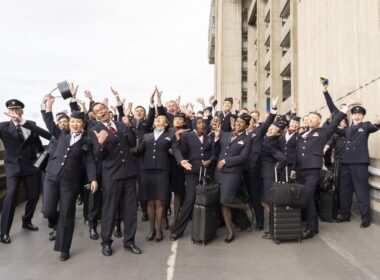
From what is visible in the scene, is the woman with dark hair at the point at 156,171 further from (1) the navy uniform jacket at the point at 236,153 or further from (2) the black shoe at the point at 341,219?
(2) the black shoe at the point at 341,219

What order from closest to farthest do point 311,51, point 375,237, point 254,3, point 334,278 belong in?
point 334,278, point 375,237, point 311,51, point 254,3

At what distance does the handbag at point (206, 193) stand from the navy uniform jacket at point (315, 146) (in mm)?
A: 1548

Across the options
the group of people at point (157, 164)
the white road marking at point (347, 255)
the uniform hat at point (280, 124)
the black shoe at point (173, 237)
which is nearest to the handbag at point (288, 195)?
the group of people at point (157, 164)

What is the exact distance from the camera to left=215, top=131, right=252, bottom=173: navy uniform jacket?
571 cm

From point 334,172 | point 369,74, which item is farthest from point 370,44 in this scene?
point 334,172

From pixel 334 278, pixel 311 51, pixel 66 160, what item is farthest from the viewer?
pixel 311 51

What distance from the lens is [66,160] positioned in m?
5.12

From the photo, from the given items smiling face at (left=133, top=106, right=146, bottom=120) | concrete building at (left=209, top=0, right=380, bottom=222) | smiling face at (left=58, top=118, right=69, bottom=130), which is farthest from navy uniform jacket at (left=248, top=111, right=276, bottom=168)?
smiling face at (left=58, top=118, right=69, bottom=130)

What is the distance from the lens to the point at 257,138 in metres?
6.24

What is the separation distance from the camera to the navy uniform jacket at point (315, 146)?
6082mm

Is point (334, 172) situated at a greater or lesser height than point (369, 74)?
lesser

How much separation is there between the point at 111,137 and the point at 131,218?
1165 millimetres

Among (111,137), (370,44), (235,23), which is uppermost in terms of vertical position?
(235,23)

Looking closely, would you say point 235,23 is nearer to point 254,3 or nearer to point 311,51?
point 254,3
